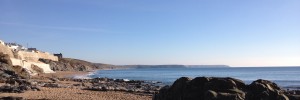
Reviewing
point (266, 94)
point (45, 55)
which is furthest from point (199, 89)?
point (45, 55)

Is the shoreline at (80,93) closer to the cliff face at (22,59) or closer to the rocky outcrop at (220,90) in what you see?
the rocky outcrop at (220,90)

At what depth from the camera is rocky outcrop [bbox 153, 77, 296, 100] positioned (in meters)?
13.2

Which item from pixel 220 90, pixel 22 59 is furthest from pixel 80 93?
pixel 22 59

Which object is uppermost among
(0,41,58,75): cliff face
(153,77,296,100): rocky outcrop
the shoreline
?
(0,41,58,75): cliff face

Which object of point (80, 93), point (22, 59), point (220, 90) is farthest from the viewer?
point (22, 59)

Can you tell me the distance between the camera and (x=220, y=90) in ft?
44.7

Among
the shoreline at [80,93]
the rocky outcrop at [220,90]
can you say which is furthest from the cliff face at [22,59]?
the rocky outcrop at [220,90]

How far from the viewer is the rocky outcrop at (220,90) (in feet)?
43.2

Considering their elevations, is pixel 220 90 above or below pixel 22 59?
below

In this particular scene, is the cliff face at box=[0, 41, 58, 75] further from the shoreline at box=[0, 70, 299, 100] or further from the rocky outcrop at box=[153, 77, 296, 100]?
the rocky outcrop at box=[153, 77, 296, 100]

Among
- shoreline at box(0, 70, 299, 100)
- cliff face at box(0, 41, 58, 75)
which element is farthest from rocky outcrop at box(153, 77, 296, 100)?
cliff face at box(0, 41, 58, 75)

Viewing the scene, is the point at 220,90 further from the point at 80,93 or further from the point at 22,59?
the point at 22,59

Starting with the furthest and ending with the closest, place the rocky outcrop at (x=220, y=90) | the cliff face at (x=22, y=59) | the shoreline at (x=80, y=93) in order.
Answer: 1. the cliff face at (x=22, y=59)
2. the shoreline at (x=80, y=93)
3. the rocky outcrop at (x=220, y=90)

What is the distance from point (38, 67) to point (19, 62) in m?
17.6
